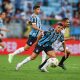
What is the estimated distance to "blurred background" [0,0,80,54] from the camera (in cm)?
2503

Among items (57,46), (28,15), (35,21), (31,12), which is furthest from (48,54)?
(31,12)

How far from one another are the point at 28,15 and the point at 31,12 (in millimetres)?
369

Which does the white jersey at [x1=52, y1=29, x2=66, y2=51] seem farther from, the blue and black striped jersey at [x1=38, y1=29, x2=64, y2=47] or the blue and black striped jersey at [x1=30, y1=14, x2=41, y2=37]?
the blue and black striped jersey at [x1=38, y1=29, x2=64, y2=47]

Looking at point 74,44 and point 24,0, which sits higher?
point 24,0

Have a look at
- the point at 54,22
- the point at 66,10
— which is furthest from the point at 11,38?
the point at 66,10

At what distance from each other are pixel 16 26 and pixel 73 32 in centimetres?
333

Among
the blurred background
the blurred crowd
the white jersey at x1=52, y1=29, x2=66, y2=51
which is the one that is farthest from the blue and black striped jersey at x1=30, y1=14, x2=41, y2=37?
the blurred crowd

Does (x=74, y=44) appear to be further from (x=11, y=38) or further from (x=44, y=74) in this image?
(x=44, y=74)

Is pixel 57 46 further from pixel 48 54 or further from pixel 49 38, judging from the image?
pixel 49 38

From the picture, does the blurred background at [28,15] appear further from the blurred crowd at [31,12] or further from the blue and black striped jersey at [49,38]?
the blue and black striped jersey at [49,38]

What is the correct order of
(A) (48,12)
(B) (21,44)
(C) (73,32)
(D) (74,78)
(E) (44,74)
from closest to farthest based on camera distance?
(D) (74,78) < (E) (44,74) < (B) (21,44) < (C) (73,32) < (A) (48,12)

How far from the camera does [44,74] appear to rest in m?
14.6

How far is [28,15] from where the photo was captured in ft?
89.2

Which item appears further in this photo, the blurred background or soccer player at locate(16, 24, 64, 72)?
the blurred background
